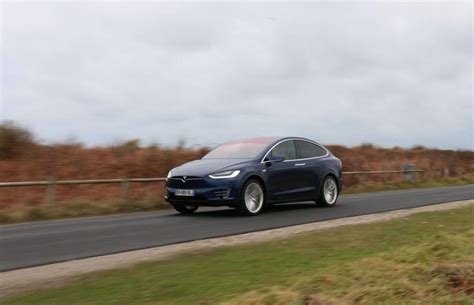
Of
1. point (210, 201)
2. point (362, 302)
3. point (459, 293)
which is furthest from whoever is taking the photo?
point (210, 201)

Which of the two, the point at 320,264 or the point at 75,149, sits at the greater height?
the point at 75,149

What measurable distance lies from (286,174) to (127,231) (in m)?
4.26

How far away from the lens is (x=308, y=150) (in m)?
14.0

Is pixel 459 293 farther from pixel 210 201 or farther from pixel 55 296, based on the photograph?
pixel 210 201

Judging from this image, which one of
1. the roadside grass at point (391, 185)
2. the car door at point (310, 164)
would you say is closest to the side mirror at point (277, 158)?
the car door at point (310, 164)

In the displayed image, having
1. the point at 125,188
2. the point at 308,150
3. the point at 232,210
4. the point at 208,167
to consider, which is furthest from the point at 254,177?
the point at 125,188

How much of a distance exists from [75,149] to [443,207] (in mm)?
15734

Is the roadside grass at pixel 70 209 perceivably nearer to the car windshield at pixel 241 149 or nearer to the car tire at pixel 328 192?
the car windshield at pixel 241 149

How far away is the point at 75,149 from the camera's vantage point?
24.5 metres

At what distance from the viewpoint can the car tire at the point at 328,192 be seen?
14148mm

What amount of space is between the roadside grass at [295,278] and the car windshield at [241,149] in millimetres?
4506

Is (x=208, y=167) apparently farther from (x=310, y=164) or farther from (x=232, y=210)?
(x=310, y=164)

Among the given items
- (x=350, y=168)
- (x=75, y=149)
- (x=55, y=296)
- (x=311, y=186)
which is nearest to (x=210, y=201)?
(x=311, y=186)

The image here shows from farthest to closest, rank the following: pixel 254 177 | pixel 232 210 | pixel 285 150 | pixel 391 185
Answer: pixel 391 185, pixel 232 210, pixel 285 150, pixel 254 177
